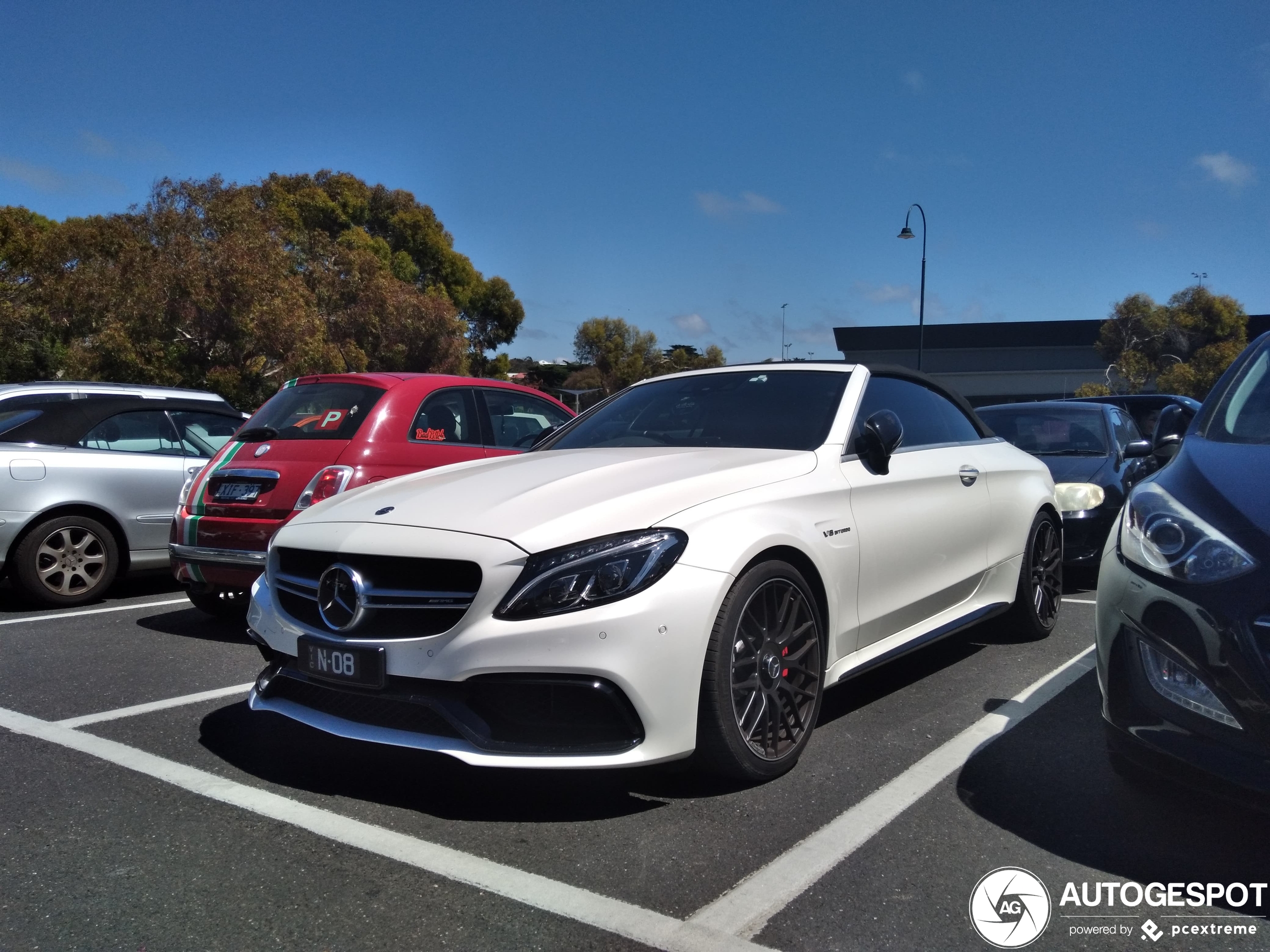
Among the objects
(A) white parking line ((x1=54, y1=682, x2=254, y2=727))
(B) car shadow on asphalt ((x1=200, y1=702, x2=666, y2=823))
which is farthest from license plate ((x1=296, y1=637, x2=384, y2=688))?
(A) white parking line ((x1=54, y1=682, x2=254, y2=727))

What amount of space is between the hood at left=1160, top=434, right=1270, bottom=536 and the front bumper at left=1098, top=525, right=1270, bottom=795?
0.78 ft

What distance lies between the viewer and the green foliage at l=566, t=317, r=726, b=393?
230ft

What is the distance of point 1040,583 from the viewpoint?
574 centimetres

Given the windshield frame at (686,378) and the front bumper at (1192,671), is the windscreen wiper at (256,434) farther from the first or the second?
the front bumper at (1192,671)

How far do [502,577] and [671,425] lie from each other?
A: 1.74 metres

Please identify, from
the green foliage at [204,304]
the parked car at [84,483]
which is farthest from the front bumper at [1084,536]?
the green foliage at [204,304]

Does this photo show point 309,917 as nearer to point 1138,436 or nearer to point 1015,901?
point 1015,901

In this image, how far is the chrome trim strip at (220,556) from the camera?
5.63 meters

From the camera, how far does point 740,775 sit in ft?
10.8

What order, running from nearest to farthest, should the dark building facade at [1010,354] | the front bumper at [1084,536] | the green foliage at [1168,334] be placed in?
the front bumper at [1084,536] < the green foliage at [1168,334] < the dark building facade at [1010,354]

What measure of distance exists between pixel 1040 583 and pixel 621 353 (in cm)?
6702

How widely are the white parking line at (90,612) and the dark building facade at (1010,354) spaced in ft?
197

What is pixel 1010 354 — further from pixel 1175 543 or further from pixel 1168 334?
pixel 1175 543

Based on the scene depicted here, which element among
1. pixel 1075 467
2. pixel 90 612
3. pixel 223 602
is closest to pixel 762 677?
pixel 223 602
